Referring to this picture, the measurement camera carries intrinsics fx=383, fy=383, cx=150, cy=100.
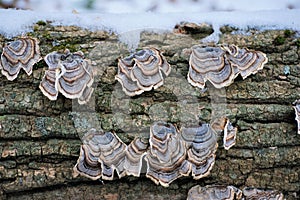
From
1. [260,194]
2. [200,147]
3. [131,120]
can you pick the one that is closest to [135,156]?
[131,120]

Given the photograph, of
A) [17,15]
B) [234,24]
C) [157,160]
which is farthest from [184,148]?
[17,15]

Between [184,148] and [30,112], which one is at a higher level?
[30,112]

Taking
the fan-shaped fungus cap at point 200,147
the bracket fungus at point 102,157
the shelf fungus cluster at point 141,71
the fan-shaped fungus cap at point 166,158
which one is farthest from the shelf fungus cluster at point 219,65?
the bracket fungus at point 102,157

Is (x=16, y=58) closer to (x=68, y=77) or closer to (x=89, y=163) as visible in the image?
(x=68, y=77)

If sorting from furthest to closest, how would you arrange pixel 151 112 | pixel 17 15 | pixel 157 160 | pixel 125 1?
1. pixel 125 1
2. pixel 17 15
3. pixel 151 112
4. pixel 157 160

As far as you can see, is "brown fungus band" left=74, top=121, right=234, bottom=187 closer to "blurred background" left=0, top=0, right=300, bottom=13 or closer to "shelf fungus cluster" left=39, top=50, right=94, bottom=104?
"shelf fungus cluster" left=39, top=50, right=94, bottom=104

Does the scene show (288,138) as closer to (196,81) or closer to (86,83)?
(196,81)

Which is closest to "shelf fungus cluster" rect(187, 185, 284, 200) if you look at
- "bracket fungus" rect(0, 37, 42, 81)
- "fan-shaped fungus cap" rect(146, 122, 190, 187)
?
"fan-shaped fungus cap" rect(146, 122, 190, 187)
